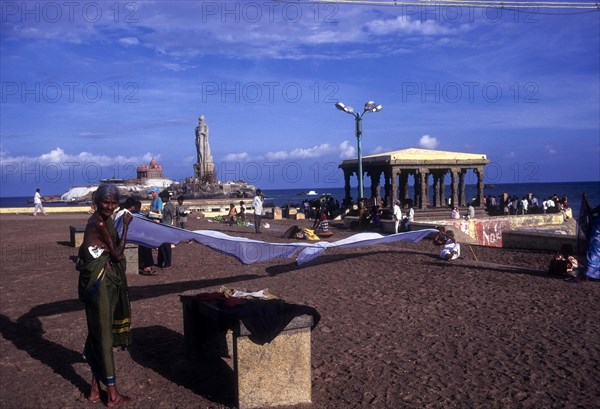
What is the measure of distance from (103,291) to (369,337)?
3.42 metres

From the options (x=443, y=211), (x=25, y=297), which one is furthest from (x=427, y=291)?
(x=443, y=211)

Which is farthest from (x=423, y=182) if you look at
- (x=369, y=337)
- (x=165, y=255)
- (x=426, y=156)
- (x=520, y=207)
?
(x=369, y=337)

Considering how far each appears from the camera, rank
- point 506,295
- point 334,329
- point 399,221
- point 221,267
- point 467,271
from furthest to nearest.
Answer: point 399,221 < point 221,267 < point 467,271 < point 506,295 < point 334,329

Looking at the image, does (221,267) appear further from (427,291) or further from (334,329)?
(334,329)

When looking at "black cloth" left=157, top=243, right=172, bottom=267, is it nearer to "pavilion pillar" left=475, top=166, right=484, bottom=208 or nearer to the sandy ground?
the sandy ground

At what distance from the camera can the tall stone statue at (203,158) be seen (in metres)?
70.1

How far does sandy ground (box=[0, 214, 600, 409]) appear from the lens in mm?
5402

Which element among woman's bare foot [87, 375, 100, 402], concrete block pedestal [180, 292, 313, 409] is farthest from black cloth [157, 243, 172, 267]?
concrete block pedestal [180, 292, 313, 409]

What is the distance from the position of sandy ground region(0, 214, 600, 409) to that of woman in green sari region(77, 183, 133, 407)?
384mm

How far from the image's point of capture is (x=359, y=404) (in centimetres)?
514

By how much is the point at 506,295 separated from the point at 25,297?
7.98 m

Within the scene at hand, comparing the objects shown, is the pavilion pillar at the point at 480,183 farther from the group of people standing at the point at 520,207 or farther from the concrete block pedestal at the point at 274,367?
the concrete block pedestal at the point at 274,367

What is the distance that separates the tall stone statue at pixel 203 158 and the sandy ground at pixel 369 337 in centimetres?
5809

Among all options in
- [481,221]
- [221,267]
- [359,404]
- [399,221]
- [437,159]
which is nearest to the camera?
[359,404]
